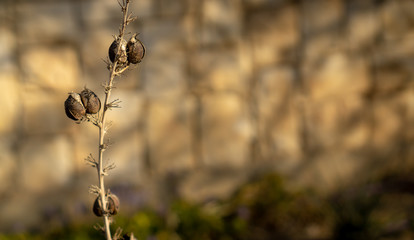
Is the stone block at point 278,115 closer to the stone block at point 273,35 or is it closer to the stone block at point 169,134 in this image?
the stone block at point 273,35

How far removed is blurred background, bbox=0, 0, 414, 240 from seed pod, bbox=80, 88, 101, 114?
2.03 meters

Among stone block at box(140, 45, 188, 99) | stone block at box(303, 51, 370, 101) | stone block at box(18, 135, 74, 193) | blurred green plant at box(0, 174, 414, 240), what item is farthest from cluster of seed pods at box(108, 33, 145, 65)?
stone block at box(303, 51, 370, 101)

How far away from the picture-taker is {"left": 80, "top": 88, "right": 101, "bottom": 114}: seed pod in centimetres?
82

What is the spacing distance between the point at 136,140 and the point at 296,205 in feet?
4.27

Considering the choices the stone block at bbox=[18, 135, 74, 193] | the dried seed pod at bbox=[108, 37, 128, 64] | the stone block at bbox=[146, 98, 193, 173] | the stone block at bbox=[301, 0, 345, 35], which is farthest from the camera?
the stone block at bbox=[301, 0, 345, 35]

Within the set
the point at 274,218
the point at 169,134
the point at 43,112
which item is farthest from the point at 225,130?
the point at 43,112

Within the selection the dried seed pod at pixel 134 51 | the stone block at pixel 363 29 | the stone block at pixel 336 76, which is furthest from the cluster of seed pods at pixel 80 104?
the stone block at pixel 363 29

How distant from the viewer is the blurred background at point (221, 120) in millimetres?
3033

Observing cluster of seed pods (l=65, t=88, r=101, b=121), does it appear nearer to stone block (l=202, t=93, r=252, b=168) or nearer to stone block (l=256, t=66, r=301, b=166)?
stone block (l=202, t=93, r=252, b=168)

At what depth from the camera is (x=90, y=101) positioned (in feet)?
2.68

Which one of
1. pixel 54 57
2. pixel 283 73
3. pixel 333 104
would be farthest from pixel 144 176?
pixel 333 104

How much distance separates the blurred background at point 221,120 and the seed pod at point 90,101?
6.65ft

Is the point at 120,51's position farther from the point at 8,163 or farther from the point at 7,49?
the point at 8,163

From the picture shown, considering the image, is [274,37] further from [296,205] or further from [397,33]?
[296,205]
